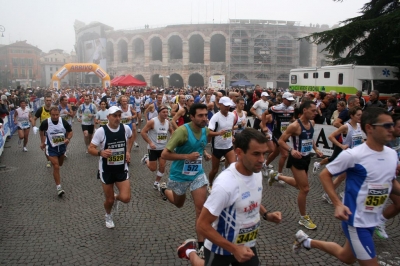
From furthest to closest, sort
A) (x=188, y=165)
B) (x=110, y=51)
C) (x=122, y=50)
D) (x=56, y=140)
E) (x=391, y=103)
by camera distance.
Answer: (x=110, y=51), (x=122, y=50), (x=391, y=103), (x=56, y=140), (x=188, y=165)

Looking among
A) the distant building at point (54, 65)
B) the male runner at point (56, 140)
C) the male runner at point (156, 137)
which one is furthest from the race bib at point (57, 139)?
the distant building at point (54, 65)

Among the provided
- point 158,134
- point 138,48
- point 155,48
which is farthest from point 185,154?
point 138,48

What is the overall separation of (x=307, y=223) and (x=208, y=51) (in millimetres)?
49427

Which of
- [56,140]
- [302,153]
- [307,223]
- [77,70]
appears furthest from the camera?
[77,70]

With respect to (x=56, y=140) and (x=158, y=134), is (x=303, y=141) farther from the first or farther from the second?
(x=56, y=140)

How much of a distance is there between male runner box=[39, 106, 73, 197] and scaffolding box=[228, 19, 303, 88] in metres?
44.9

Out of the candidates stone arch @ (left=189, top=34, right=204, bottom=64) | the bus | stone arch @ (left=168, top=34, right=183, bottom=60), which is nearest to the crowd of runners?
the bus

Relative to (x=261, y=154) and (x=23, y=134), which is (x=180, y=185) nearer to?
(x=261, y=154)

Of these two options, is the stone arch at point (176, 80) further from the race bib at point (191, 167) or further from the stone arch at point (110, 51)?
the race bib at point (191, 167)

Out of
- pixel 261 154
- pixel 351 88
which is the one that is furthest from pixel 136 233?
pixel 351 88

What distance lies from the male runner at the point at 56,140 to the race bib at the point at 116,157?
7.51 feet

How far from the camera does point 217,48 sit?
186 ft

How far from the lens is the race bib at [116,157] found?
527 centimetres

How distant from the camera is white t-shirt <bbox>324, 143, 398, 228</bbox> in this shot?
10.2 ft
